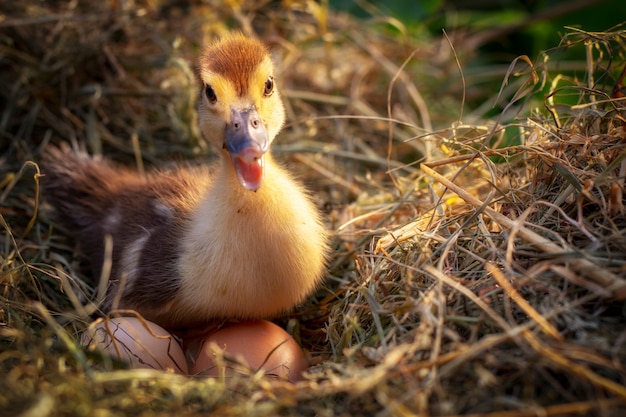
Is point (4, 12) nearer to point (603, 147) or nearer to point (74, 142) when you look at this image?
point (74, 142)

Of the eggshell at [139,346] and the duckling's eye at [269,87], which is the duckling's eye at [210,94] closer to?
the duckling's eye at [269,87]

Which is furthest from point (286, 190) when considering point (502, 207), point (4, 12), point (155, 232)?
point (4, 12)

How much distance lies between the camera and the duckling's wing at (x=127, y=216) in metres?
2.08

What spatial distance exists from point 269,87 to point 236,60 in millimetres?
147

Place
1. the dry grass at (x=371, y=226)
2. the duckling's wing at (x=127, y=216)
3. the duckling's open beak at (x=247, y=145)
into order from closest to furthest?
the dry grass at (x=371, y=226) < the duckling's open beak at (x=247, y=145) < the duckling's wing at (x=127, y=216)

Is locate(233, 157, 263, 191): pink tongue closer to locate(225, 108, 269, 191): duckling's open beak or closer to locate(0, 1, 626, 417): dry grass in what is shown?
locate(225, 108, 269, 191): duckling's open beak

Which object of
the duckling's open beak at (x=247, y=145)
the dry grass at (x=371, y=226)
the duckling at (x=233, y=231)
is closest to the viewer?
the dry grass at (x=371, y=226)

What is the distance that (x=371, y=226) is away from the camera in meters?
2.46

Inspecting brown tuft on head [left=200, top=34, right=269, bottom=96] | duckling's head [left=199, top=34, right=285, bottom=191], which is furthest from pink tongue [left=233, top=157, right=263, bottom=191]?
brown tuft on head [left=200, top=34, right=269, bottom=96]

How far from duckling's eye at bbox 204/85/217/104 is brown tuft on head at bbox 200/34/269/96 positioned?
2.2 inches

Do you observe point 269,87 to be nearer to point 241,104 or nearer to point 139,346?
point 241,104

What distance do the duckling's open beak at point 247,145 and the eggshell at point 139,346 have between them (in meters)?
0.50

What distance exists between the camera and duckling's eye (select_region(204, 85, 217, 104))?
1.94 metres

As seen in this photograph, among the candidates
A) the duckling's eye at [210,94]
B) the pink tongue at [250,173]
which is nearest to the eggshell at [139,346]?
the pink tongue at [250,173]
